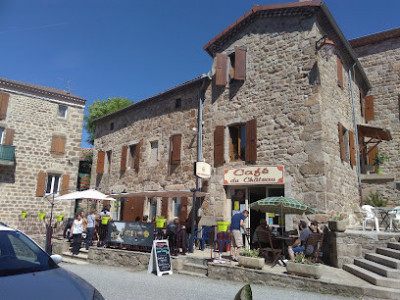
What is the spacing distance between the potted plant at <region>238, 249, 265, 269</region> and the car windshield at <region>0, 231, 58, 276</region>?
466cm

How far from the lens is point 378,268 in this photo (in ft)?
20.0

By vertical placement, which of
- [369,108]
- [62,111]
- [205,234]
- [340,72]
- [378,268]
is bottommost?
[378,268]

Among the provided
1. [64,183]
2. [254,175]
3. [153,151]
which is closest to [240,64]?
[254,175]

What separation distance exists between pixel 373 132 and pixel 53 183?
1770cm

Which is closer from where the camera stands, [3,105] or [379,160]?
[379,160]

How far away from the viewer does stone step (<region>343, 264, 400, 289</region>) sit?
216 inches

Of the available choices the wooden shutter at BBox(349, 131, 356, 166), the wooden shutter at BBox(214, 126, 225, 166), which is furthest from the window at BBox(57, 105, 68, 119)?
the wooden shutter at BBox(349, 131, 356, 166)

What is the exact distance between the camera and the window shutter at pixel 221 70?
37.9 ft

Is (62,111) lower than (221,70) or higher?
higher

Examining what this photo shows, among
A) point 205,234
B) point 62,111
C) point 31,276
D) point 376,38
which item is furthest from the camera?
point 62,111

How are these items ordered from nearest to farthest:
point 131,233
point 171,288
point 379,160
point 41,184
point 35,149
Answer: point 171,288
point 131,233
point 379,160
point 41,184
point 35,149

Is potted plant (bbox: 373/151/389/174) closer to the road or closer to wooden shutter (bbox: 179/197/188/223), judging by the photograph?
wooden shutter (bbox: 179/197/188/223)

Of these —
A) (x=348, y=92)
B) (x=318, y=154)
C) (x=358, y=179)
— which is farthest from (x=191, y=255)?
(x=348, y=92)

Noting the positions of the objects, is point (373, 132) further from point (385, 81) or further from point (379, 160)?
point (385, 81)
